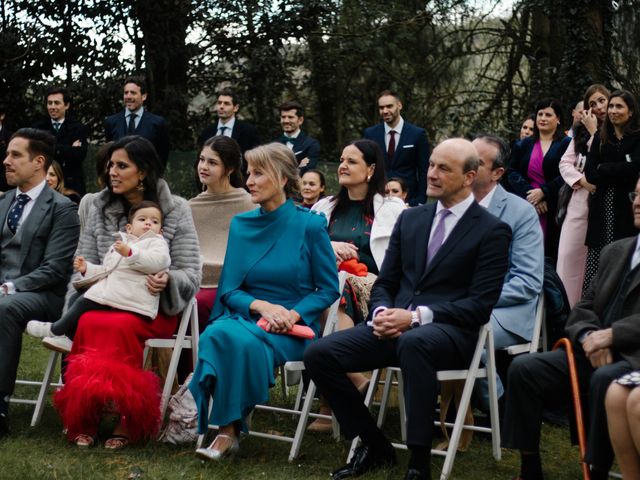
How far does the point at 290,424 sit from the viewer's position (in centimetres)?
676

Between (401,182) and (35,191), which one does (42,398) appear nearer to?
(35,191)

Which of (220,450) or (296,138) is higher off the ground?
(296,138)

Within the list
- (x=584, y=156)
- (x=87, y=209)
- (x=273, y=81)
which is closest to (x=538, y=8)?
(x=273, y=81)

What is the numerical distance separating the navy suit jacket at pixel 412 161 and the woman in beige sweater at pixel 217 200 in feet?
9.20

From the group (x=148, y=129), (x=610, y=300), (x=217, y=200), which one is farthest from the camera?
(x=148, y=129)

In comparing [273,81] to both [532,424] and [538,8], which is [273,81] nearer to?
[538,8]

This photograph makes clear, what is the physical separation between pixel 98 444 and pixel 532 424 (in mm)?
2365

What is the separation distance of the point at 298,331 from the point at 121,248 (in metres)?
1.04

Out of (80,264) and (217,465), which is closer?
(217,465)

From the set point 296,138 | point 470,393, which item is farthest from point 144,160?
point 296,138

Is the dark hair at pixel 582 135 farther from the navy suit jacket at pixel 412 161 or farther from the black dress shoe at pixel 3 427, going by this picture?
the black dress shoe at pixel 3 427

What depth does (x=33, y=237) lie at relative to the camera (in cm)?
665

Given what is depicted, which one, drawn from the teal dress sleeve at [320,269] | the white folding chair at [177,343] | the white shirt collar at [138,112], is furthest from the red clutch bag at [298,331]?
the white shirt collar at [138,112]

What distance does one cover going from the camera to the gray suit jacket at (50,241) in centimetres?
659
